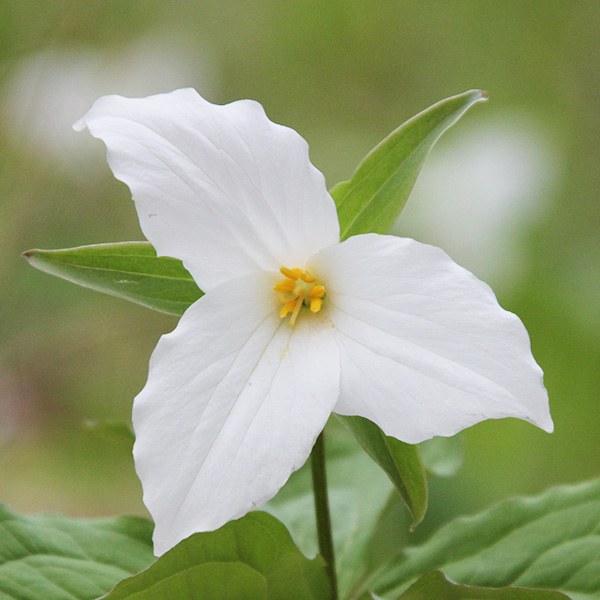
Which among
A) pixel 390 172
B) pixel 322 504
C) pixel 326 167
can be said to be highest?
pixel 326 167

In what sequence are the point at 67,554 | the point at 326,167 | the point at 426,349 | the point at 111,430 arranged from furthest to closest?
the point at 326,167, the point at 111,430, the point at 67,554, the point at 426,349

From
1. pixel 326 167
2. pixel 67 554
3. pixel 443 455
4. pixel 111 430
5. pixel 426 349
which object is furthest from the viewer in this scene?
pixel 326 167

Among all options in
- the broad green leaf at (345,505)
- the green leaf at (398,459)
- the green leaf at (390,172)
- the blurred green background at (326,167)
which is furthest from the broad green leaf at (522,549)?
the blurred green background at (326,167)

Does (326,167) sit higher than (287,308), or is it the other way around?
(326,167)

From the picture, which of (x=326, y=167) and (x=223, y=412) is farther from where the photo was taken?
(x=326, y=167)

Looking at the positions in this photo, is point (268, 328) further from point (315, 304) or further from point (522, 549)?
point (522, 549)

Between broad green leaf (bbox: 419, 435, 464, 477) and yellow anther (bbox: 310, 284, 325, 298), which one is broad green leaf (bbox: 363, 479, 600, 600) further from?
yellow anther (bbox: 310, 284, 325, 298)

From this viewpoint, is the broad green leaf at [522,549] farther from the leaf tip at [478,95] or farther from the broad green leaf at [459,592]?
the leaf tip at [478,95]

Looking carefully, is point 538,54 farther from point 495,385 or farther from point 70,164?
point 495,385

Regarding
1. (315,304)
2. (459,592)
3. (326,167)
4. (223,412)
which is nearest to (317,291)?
(315,304)

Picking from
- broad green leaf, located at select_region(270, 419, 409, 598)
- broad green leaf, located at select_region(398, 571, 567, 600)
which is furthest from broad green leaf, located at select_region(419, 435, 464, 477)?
broad green leaf, located at select_region(398, 571, 567, 600)
